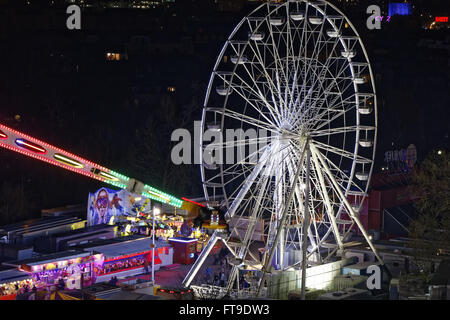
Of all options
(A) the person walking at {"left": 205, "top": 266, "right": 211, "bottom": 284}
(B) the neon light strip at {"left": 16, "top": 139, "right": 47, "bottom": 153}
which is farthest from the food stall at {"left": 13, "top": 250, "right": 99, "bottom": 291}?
(B) the neon light strip at {"left": 16, "top": 139, "right": 47, "bottom": 153}

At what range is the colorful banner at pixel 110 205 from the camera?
46375mm

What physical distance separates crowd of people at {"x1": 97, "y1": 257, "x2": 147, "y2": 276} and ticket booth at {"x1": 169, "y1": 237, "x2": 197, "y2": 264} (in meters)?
3.04

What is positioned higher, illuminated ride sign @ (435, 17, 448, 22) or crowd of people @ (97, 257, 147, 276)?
illuminated ride sign @ (435, 17, 448, 22)

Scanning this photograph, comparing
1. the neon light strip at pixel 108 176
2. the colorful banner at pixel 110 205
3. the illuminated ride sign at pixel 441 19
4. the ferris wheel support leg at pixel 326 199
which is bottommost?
the colorful banner at pixel 110 205

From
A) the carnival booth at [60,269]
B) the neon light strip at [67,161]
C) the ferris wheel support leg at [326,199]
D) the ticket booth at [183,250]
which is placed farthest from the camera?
the ticket booth at [183,250]

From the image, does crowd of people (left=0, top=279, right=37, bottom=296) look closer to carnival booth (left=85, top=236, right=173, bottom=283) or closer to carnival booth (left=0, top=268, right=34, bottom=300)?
carnival booth (left=0, top=268, right=34, bottom=300)

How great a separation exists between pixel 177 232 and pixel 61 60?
140 ft

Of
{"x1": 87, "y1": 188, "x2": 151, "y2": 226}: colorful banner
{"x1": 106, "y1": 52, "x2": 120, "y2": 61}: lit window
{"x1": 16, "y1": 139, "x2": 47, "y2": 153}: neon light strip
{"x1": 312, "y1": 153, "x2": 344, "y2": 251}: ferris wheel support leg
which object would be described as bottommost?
{"x1": 87, "y1": 188, "x2": 151, "y2": 226}: colorful banner

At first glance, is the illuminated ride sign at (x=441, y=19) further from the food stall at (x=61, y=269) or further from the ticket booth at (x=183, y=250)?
the food stall at (x=61, y=269)

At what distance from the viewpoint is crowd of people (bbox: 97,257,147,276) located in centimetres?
3947

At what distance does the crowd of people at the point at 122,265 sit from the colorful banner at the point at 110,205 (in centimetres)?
585

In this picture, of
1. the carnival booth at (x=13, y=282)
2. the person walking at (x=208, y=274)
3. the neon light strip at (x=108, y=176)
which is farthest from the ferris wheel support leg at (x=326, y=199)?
the carnival booth at (x=13, y=282)
